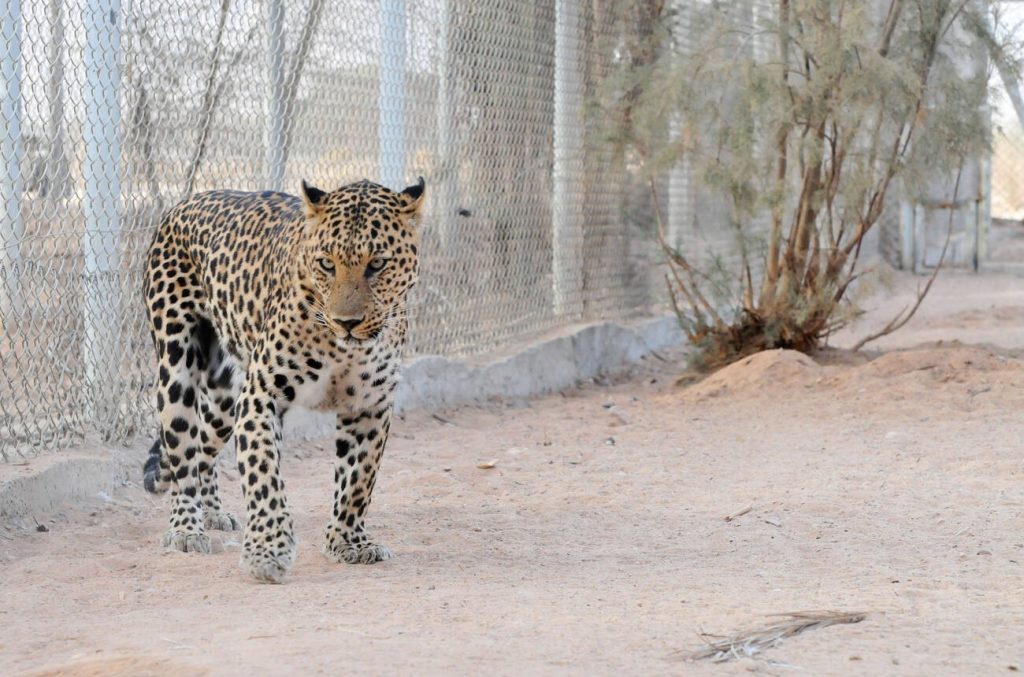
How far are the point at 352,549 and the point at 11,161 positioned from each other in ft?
7.40

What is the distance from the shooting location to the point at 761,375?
9188 millimetres

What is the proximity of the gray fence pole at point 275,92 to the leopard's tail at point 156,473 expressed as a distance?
74.1 inches

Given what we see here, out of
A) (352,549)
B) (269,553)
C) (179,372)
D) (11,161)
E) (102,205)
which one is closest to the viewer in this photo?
(269,553)

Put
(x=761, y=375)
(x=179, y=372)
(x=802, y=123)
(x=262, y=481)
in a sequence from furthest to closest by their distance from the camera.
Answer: (x=802, y=123), (x=761, y=375), (x=179, y=372), (x=262, y=481)

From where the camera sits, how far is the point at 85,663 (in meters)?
3.48

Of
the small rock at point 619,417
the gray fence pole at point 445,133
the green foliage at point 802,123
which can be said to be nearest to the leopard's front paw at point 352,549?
the small rock at point 619,417

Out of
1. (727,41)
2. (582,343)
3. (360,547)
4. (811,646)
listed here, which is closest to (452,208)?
(582,343)

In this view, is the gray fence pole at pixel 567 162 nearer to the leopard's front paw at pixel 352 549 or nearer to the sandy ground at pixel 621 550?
the sandy ground at pixel 621 550

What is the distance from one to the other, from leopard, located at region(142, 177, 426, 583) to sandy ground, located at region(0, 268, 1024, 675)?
0.78 feet

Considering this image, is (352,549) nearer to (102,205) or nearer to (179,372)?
(179,372)

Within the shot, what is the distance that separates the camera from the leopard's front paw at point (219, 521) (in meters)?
5.79

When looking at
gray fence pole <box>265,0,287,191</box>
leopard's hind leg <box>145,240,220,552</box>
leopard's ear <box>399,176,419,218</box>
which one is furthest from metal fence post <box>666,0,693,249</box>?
leopard's ear <box>399,176,419,218</box>

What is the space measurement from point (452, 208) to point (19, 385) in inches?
132

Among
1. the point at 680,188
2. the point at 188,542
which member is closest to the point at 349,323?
the point at 188,542
